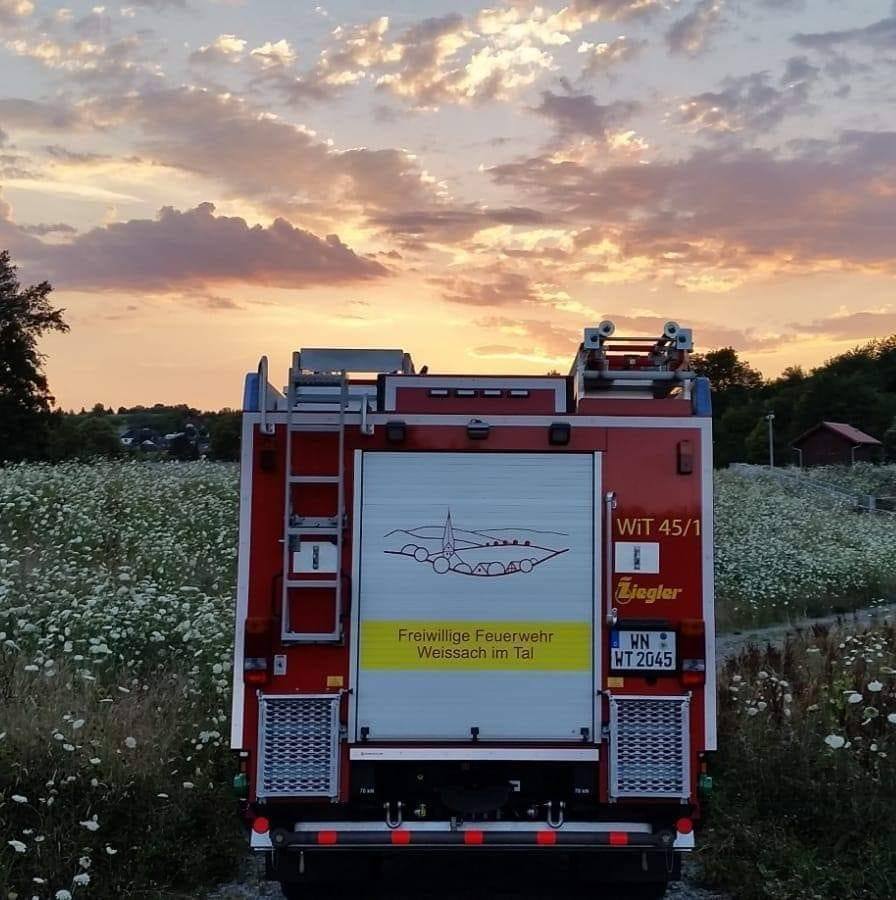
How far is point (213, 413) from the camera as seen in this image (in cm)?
5703

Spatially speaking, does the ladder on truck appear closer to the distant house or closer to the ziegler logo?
the ziegler logo

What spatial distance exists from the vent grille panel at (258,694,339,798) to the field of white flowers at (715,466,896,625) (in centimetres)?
1263

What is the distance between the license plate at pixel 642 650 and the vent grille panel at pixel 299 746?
1.64 m

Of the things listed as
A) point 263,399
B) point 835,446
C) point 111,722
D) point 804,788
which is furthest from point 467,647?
point 835,446

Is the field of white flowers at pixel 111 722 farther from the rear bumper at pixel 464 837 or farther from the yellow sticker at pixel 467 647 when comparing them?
the yellow sticker at pixel 467 647

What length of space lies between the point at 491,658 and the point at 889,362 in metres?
144

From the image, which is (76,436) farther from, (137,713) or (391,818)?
(391,818)

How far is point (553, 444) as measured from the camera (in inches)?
231

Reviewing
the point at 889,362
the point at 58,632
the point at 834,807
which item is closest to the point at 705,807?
the point at 834,807

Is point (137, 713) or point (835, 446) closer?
point (137, 713)

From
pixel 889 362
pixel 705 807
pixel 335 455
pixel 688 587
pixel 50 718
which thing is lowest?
pixel 705 807

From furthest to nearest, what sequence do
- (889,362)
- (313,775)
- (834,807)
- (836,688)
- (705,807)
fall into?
1. (889,362)
2. (836,688)
3. (705,807)
4. (834,807)
5. (313,775)

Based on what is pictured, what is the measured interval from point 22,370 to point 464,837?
53943mm

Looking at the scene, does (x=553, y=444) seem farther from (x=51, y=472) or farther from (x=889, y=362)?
(x=889, y=362)
